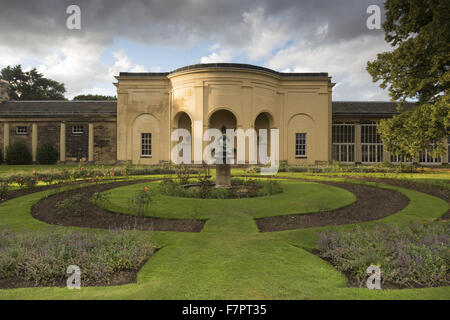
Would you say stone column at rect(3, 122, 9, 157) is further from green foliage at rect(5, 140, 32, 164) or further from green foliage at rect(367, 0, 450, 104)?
green foliage at rect(367, 0, 450, 104)

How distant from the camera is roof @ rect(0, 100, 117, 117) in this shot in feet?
87.5

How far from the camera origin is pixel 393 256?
148 inches

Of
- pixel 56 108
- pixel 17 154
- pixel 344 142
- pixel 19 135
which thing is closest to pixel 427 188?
pixel 344 142

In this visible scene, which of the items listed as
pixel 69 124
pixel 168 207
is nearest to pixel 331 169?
pixel 168 207

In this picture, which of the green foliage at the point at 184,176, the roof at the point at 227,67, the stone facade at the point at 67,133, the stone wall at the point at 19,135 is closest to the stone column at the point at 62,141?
the stone facade at the point at 67,133

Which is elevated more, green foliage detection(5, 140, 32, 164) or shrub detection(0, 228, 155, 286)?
green foliage detection(5, 140, 32, 164)

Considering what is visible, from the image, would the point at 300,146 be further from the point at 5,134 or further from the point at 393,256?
the point at 5,134

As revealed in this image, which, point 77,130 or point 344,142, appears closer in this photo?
point 77,130

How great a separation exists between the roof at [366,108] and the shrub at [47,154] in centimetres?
2903

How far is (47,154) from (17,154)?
109 inches

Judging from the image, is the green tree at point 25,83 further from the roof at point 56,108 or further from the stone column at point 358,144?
the stone column at point 358,144

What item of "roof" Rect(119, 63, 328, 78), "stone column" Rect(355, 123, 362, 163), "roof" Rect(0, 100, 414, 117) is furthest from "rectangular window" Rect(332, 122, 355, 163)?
"roof" Rect(119, 63, 328, 78)

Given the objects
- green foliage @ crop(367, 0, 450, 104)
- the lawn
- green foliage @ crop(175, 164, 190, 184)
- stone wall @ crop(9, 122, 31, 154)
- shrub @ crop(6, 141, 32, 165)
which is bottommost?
the lawn

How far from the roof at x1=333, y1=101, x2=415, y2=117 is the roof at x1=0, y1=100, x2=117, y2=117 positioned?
24.1 m
